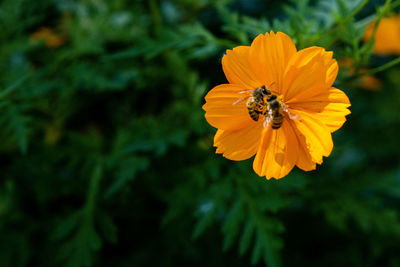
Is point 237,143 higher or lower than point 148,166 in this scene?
higher

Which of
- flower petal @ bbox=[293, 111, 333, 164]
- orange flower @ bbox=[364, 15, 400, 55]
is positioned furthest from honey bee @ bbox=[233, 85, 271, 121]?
orange flower @ bbox=[364, 15, 400, 55]

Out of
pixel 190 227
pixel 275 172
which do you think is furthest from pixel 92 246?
pixel 275 172

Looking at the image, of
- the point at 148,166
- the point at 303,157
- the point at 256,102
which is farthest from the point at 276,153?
the point at 148,166

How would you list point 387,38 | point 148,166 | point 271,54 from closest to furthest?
point 271,54 < point 148,166 < point 387,38

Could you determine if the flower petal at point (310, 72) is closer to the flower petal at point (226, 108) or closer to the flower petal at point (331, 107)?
the flower petal at point (331, 107)

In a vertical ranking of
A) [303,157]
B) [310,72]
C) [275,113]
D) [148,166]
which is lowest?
[148,166]

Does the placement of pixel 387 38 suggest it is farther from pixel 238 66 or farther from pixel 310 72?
pixel 238 66

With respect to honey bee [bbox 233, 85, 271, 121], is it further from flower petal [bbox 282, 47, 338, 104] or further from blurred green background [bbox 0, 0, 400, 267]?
blurred green background [bbox 0, 0, 400, 267]
